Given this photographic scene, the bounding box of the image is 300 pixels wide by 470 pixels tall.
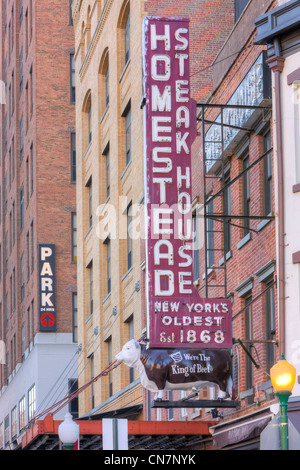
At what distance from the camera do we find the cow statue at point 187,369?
1009 inches

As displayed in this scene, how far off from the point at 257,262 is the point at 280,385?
10.3 metres

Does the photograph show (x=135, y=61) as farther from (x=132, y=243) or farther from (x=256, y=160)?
(x=256, y=160)

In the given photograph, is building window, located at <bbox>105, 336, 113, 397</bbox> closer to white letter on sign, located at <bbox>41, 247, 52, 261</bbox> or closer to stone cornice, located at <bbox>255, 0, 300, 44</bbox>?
white letter on sign, located at <bbox>41, 247, 52, 261</bbox>

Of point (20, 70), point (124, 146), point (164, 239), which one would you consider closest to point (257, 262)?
point (164, 239)

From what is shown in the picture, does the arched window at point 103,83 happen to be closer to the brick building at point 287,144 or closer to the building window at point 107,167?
the building window at point 107,167

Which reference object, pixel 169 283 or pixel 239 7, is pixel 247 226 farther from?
pixel 239 7

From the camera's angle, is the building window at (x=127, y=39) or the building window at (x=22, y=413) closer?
the building window at (x=127, y=39)

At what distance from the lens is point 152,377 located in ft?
84.5

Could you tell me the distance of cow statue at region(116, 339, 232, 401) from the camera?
84.1 ft

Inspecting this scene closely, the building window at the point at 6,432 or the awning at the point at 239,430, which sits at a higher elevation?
the building window at the point at 6,432

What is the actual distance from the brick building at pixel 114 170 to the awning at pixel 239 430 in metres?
7.62

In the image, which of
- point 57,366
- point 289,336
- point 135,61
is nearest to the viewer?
point 289,336

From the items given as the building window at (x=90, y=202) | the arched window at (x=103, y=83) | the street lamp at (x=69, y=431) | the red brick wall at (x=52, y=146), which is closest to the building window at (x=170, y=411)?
the street lamp at (x=69, y=431)
